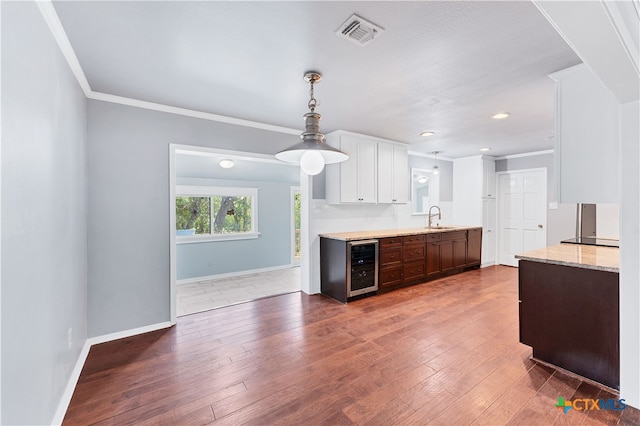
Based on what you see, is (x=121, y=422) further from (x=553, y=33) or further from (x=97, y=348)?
(x=553, y=33)

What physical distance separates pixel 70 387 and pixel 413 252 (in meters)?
4.25

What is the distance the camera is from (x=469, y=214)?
20.0 ft

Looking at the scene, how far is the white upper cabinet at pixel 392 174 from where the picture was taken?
15.3 feet

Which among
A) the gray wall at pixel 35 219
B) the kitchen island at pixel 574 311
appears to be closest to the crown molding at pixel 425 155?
the kitchen island at pixel 574 311

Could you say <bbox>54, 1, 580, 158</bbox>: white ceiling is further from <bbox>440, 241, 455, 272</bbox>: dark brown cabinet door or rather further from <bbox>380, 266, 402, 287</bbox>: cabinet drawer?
<bbox>440, 241, 455, 272</bbox>: dark brown cabinet door

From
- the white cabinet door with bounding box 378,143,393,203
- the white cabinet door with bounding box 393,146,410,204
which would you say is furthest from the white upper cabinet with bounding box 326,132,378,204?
the white cabinet door with bounding box 393,146,410,204

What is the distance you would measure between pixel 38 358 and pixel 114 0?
194cm

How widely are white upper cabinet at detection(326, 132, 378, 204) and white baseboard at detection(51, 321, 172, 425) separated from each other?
2.77m

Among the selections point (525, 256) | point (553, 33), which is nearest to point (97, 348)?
point (525, 256)

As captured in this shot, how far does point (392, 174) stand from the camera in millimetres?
4809

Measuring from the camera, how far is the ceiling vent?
168 centimetres

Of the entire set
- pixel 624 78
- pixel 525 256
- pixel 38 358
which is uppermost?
pixel 624 78

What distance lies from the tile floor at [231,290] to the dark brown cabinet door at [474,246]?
349cm

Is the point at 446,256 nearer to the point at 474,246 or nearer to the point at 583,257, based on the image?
the point at 474,246
